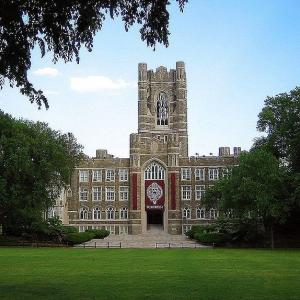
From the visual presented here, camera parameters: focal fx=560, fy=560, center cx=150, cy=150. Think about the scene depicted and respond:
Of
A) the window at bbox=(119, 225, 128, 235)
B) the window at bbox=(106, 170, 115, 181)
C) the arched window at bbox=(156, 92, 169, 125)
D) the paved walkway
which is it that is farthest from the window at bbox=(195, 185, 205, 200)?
the arched window at bbox=(156, 92, 169, 125)

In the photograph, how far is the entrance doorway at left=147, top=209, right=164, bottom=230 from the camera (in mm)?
96188

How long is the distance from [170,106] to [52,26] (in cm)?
9802

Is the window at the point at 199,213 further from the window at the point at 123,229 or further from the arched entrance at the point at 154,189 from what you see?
the window at the point at 123,229

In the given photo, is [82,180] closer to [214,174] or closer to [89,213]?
[89,213]

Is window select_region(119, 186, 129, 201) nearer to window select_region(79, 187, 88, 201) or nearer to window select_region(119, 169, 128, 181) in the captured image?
window select_region(119, 169, 128, 181)

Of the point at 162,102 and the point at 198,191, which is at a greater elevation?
the point at 162,102

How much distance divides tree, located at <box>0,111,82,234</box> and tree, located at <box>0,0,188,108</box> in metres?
42.1

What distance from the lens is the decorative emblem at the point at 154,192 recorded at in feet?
309

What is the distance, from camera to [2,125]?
57.2 meters

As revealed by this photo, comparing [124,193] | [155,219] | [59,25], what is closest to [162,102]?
[124,193]

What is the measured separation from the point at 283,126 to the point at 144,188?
38.9 m

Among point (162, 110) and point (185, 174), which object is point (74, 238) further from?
point (162, 110)

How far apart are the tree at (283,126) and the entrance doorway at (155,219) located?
3435cm

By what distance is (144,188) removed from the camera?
94750mm
